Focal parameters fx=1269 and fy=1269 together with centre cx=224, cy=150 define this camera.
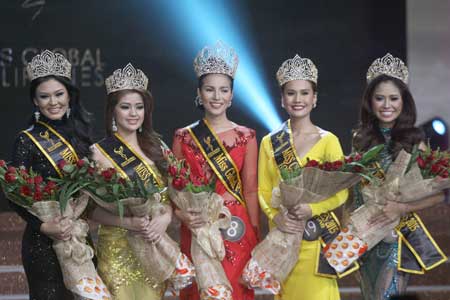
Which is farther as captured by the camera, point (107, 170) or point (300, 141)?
point (300, 141)

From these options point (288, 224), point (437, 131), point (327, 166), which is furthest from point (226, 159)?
point (437, 131)

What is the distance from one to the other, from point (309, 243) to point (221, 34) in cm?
341

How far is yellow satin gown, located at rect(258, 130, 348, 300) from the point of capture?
5562 millimetres

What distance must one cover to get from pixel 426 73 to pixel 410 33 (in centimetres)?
30

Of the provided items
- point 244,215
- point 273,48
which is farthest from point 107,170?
point 273,48

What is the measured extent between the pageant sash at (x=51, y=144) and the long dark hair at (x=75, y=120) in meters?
0.05

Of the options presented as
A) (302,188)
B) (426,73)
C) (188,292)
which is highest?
(426,73)

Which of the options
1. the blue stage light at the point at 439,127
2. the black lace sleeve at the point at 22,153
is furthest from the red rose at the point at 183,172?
the blue stage light at the point at 439,127

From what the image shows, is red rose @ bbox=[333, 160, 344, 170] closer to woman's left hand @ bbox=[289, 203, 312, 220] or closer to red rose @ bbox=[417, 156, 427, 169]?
woman's left hand @ bbox=[289, 203, 312, 220]

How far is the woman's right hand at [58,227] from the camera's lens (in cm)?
529

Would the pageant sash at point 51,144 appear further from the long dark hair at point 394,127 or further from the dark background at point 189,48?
the dark background at point 189,48

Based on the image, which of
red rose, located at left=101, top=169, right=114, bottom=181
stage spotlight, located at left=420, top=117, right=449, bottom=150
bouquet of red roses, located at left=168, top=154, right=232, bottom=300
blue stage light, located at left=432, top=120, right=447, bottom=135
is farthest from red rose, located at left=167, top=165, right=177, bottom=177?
blue stage light, located at left=432, top=120, right=447, bottom=135

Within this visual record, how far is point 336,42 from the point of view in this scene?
877 centimetres

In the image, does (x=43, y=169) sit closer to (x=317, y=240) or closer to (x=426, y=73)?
(x=317, y=240)
